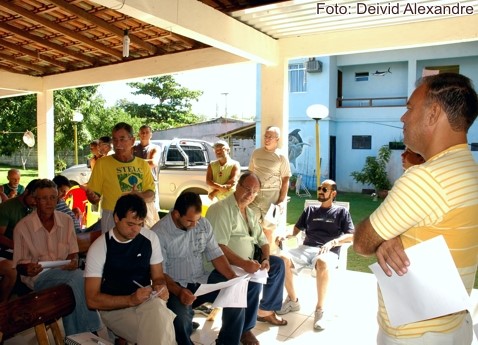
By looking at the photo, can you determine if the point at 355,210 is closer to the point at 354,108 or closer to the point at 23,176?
the point at 354,108

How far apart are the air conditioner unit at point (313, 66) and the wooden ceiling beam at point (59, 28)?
1038cm

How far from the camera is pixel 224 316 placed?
115 inches

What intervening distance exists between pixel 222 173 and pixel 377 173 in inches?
420

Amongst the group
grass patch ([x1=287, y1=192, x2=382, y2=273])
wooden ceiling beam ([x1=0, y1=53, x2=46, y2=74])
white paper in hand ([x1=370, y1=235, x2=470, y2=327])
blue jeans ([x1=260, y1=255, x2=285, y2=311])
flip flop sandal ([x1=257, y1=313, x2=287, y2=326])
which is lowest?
grass patch ([x1=287, y1=192, x2=382, y2=273])

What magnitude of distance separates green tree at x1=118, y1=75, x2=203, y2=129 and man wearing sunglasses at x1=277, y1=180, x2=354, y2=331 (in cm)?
1940

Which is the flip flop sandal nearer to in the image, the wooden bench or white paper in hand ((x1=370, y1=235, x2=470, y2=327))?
the wooden bench

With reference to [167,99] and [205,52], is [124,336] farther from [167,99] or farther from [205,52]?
[167,99]

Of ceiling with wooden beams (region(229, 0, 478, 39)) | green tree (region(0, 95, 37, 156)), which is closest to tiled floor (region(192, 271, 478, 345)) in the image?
ceiling with wooden beams (region(229, 0, 478, 39))

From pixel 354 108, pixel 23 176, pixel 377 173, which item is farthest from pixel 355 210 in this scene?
pixel 23 176

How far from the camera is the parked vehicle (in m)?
8.36

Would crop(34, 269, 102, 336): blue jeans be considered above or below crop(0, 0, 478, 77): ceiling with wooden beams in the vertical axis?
below

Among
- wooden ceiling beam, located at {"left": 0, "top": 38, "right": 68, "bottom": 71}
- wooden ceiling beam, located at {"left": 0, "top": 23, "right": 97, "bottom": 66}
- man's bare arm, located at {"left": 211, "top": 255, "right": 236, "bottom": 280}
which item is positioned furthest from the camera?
wooden ceiling beam, located at {"left": 0, "top": 38, "right": 68, "bottom": 71}

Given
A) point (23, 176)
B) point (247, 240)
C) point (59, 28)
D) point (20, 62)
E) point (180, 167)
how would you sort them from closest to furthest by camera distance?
point (247, 240), point (59, 28), point (20, 62), point (180, 167), point (23, 176)

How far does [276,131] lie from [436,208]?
384cm
